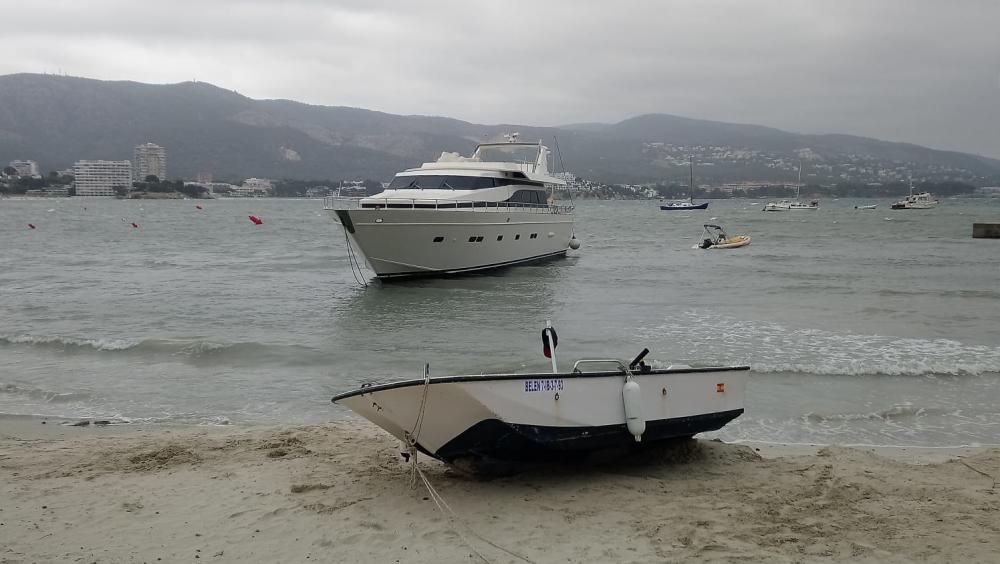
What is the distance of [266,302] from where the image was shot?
21875mm

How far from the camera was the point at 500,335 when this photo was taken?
54.5 ft

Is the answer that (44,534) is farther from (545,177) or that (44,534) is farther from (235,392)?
(545,177)

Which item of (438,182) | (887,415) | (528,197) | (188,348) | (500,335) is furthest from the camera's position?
(528,197)

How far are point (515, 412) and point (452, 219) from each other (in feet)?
63.7

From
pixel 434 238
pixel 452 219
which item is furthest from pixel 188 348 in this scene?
pixel 452 219

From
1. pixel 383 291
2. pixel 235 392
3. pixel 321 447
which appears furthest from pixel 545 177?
pixel 321 447

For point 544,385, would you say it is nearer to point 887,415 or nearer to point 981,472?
point 981,472

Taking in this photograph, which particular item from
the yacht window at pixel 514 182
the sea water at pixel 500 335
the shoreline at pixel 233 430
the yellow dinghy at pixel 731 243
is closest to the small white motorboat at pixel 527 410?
the shoreline at pixel 233 430

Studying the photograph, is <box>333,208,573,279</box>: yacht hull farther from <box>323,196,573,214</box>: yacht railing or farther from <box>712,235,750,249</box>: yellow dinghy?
<box>712,235,750,249</box>: yellow dinghy

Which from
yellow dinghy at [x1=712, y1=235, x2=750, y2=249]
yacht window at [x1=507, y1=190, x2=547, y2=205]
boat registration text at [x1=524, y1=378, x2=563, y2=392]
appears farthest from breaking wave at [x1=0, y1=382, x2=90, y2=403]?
yellow dinghy at [x1=712, y1=235, x2=750, y2=249]

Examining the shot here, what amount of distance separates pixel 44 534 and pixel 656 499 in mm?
4785

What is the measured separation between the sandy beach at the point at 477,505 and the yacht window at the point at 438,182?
64.8ft

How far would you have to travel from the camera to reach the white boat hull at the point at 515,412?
6.47 metres

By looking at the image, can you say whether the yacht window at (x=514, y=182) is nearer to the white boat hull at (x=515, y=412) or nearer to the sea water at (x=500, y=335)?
the sea water at (x=500, y=335)
